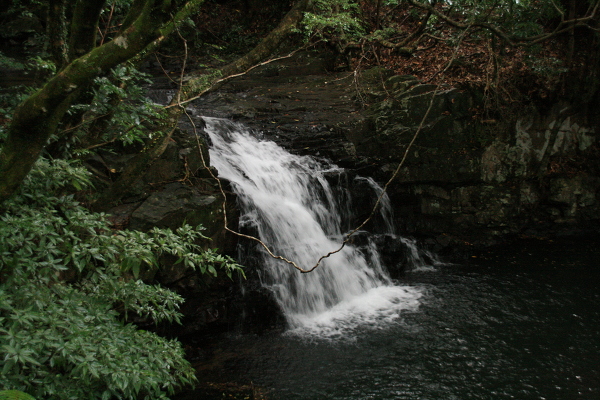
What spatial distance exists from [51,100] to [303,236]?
497cm

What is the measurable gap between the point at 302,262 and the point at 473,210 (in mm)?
4336

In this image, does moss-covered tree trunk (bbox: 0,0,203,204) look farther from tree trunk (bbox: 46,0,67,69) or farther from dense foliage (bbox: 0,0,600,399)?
tree trunk (bbox: 46,0,67,69)

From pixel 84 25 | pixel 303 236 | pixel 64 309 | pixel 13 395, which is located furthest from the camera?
pixel 303 236

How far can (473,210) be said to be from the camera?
8992 millimetres

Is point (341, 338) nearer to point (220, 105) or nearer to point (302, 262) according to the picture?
point (302, 262)

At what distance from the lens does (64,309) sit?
2955mm

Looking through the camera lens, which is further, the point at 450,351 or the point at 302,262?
the point at 302,262

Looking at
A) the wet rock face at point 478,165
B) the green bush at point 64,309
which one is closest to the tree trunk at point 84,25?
the green bush at point 64,309

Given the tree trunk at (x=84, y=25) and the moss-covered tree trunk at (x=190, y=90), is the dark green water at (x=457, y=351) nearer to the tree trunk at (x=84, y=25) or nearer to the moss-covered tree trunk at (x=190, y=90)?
the moss-covered tree trunk at (x=190, y=90)

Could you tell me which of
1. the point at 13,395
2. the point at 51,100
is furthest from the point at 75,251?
the point at 13,395

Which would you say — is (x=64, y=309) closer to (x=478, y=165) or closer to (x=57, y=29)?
(x=57, y=29)

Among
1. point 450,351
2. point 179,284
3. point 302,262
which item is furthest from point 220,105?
point 450,351

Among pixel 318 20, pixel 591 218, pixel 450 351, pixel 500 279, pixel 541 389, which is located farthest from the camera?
pixel 591 218

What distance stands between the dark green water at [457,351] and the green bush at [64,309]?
6.07ft
